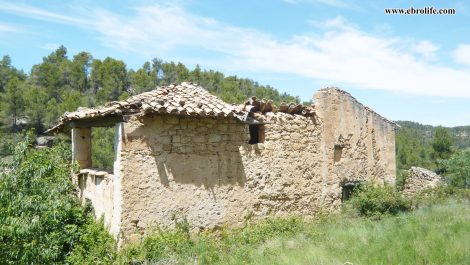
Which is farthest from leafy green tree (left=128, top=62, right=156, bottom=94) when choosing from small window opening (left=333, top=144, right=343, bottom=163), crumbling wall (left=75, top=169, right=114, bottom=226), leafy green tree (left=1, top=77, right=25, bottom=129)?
small window opening (left=333, top=144, right=343, bottom=163)

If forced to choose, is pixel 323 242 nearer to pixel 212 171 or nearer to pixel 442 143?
pixel 212 171

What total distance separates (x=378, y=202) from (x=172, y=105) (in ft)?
21.8

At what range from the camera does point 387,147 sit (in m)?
13.4

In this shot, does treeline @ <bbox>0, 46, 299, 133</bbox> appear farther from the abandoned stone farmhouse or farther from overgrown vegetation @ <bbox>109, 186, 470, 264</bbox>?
overgrown vegetation @ <bbox>109, 186, 470, 264</bbox>

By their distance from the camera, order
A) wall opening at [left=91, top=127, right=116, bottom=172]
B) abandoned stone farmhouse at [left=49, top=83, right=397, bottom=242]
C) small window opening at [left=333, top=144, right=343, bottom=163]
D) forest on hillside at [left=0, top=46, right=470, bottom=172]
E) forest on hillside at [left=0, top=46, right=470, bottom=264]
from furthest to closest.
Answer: forest on hillside at [left=0, top=46, right=470, bottom=172] → wall opening at [left=91, top=127, right=116, bottom=172] → small window opening at [left=333, top=144, right=343, bottom=163] → abandoned stone farmhouse at [left=49, top=83, right=397, bottom=242] → forest on hillside at [left=0, top=46, right=470, bottom=264]

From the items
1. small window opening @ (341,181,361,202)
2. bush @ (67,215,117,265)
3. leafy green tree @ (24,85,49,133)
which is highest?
leafy green tree @ (24,85,49,133)

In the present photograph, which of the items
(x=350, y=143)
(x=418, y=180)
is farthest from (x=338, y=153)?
(x=418, y=180)

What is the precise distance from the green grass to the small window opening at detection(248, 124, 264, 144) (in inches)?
77.5

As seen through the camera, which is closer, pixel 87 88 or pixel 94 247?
pixel 94 247

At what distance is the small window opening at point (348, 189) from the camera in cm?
1201

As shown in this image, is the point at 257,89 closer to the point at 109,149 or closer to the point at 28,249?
the point at 109,149

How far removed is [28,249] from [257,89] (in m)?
28.4

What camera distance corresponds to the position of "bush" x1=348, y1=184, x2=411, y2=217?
37.2 feet

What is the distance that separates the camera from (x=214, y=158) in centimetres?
901
